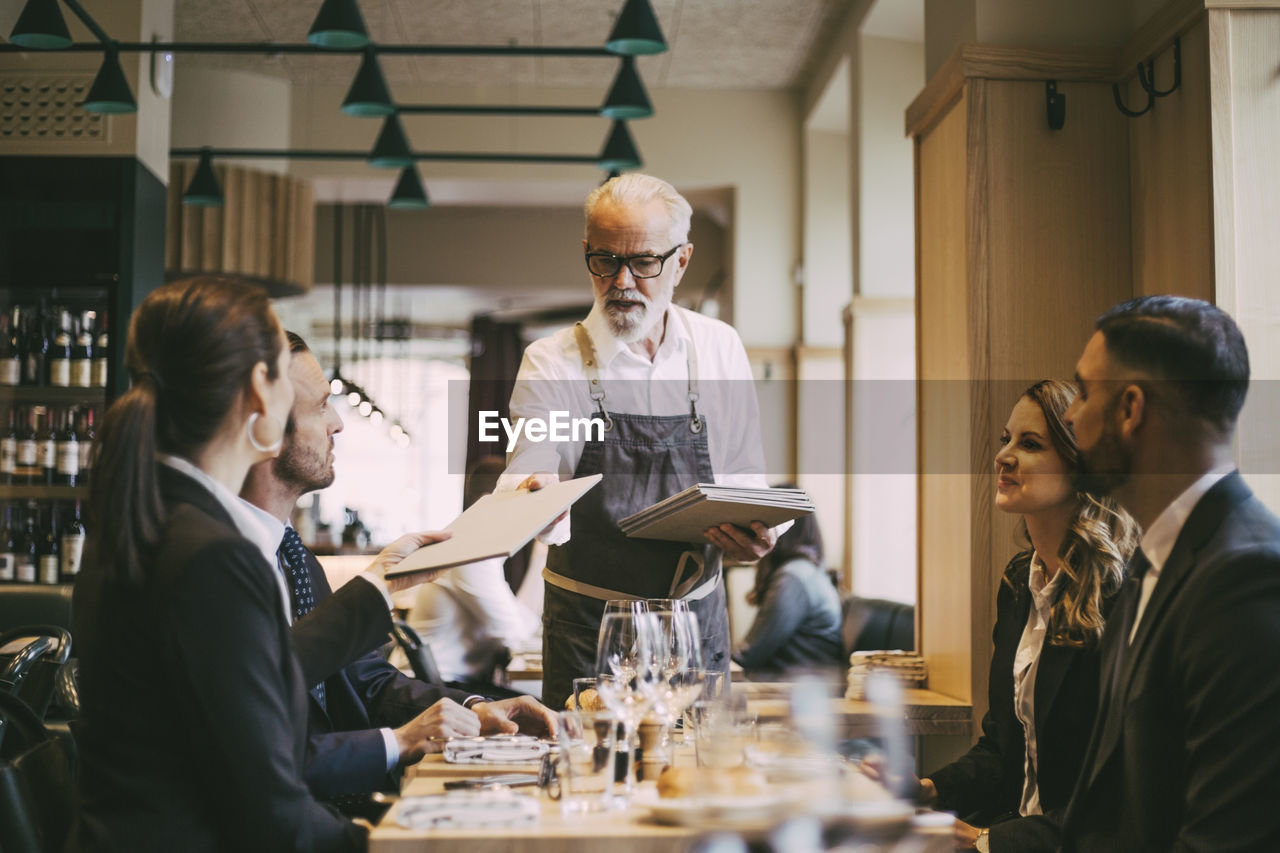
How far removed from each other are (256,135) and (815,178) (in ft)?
11.7

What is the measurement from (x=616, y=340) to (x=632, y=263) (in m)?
0.20

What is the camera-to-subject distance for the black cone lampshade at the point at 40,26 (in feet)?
13.6

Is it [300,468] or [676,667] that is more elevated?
[300,468]

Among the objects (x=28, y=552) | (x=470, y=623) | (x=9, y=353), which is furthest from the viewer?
(x=28, y=552)

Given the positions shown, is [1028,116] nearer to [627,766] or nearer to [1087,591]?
[1087,591]

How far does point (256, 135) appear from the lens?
24.4ft

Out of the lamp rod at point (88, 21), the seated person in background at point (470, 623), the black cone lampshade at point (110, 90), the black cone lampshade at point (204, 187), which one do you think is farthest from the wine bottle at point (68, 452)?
the seated person in background at point (470, 623)

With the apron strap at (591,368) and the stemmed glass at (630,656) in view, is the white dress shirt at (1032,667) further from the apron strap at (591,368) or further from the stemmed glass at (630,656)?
the apron strap at (591,368)

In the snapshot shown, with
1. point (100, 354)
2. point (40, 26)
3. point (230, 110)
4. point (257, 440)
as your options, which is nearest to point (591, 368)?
point (257, 440)

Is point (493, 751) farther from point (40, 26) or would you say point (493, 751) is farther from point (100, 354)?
point (100, 354)

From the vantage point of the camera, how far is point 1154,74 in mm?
3129

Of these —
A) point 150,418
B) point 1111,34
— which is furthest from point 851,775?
point 1111,34

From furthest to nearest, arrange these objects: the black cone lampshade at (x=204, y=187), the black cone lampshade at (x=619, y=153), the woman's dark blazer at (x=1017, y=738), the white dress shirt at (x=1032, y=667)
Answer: the black cone lampshade at (x=204, y=187) → the black cone lampshade at (x=619, y=153) → the white dress shirt at (x=1032, y=667) → the woman's dark blazer at (x=1017, y=738)

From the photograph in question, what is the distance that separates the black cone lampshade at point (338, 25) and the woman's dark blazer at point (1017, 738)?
3003 mm
